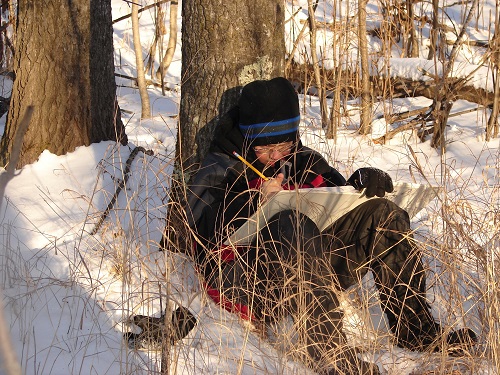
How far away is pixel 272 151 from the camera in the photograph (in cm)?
305

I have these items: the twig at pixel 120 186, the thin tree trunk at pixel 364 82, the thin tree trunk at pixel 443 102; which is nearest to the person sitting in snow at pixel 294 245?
the twig at pixel 120 186

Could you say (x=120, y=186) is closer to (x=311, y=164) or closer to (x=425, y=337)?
(x=311, y=164)

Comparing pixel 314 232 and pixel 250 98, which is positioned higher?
pixel 250 98

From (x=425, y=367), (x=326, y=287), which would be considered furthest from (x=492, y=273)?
(x=326, y=287)

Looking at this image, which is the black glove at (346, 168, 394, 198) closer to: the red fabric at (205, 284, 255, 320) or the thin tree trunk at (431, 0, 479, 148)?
the red fabric at (205, 284, 255, 320)

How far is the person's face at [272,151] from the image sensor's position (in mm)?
3039

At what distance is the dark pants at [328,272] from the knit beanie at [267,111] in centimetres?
43

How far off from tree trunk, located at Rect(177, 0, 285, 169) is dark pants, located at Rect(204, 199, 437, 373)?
29.1 inches

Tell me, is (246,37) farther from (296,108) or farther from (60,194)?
(60,194)

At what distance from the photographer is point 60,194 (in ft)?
13.1

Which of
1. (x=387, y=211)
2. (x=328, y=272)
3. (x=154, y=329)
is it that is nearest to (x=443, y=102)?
(x=387, y=211)

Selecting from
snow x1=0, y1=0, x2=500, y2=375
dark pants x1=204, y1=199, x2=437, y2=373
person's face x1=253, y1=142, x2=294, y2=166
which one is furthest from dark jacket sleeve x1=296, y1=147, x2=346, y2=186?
snow x1=0, y1=0, x2=500, y2=375

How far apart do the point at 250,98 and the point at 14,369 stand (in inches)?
94.0

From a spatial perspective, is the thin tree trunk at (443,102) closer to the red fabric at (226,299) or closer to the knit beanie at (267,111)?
the knit beanie at (267,111)
